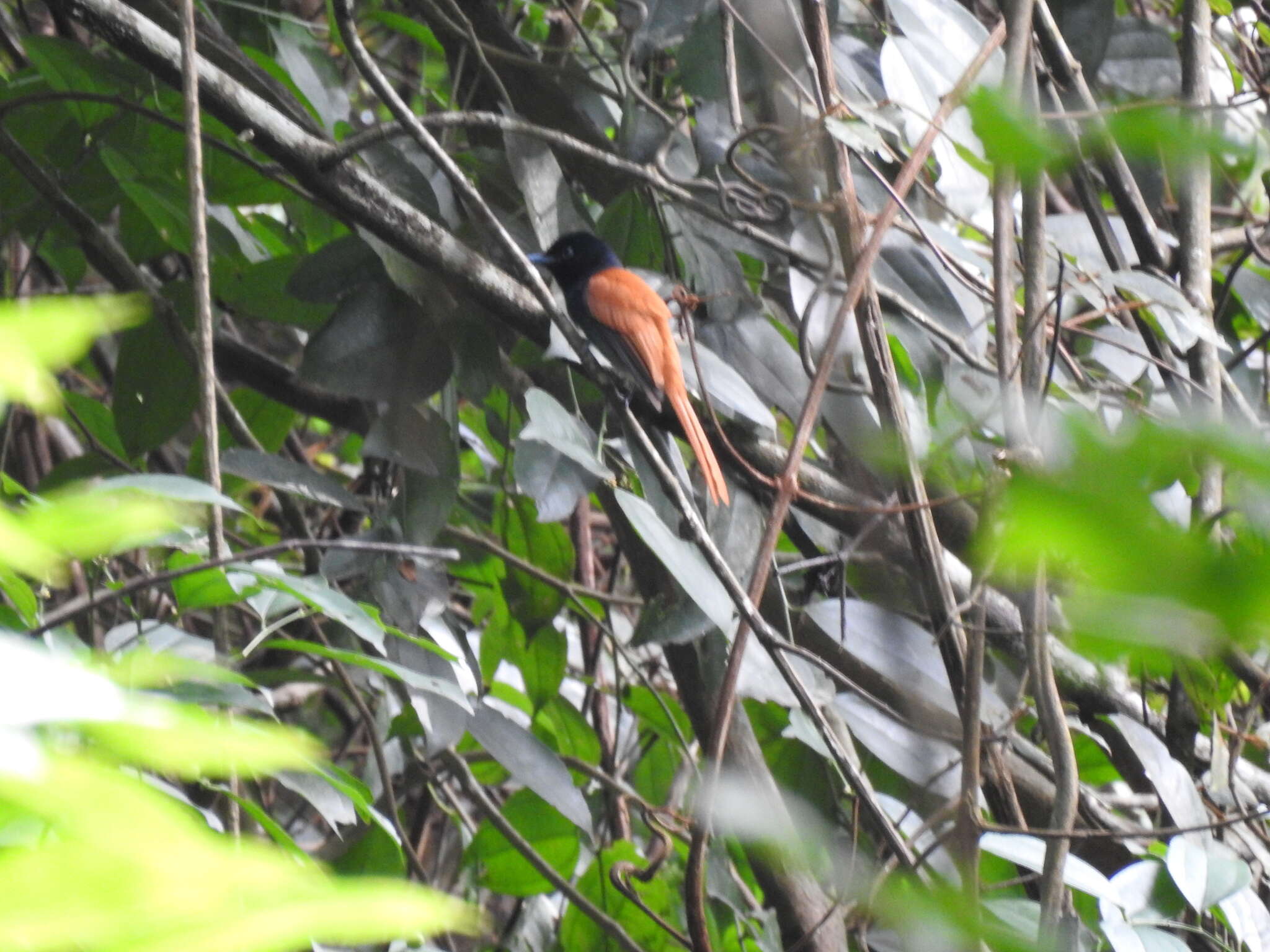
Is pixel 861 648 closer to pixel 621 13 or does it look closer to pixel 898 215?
pixel 898 215

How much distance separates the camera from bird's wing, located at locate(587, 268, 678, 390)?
2814 mm

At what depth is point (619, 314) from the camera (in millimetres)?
3088

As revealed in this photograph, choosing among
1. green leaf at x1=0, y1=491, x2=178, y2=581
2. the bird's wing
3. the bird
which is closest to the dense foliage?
the bird

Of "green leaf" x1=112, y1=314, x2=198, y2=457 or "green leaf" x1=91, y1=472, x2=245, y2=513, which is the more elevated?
"green leaf" x1=91, y1=472, x2=245, y2=513

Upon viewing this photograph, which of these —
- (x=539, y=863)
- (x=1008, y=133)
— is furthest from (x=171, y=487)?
(x=539, y=863)

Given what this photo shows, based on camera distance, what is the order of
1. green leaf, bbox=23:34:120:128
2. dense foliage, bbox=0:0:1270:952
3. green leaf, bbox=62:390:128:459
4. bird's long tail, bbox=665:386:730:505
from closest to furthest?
dense foliage, bbox=0:0:1270:952 → bird's long tail, bbox=665:386:730:505 → green leaf, bbox=23:34:120:128 → green leaf, bbox=62:390:128:459

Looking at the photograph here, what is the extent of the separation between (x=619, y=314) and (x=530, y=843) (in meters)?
1.38

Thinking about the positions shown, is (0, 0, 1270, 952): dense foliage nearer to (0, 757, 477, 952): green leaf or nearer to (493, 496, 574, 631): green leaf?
(493, 496, 574, 631): green leaf

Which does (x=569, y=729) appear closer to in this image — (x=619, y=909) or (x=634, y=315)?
(x=619, y=909)

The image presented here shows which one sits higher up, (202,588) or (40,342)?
(40,342)

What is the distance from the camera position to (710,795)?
1.35m

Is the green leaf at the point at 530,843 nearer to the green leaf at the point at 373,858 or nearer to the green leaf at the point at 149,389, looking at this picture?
the green leaf at the point at 373,858

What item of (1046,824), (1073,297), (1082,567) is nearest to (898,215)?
(1073,297)

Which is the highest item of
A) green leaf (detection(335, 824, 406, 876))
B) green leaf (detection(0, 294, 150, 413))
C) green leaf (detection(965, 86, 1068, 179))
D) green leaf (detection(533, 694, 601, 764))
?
green leaf (detection(965, 86, 1068, 179))
